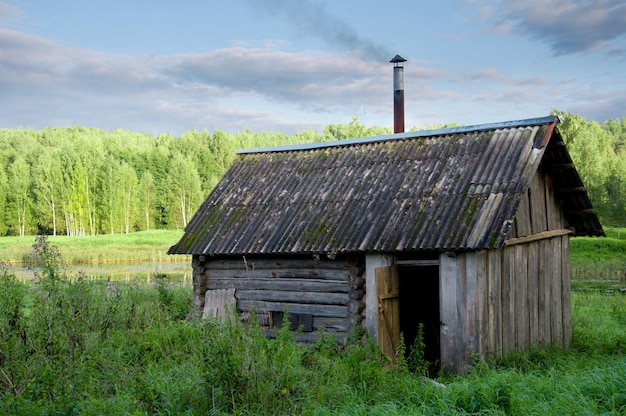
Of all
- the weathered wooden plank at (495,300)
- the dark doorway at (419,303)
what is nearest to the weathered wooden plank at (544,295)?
the weathered wooden plank at (495,300)

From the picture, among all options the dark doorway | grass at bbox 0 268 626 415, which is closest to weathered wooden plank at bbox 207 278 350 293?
the dark doorway

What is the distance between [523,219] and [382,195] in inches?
102

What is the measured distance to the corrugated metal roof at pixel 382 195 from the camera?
1134cm

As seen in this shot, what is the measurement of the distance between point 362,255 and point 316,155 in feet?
12.4

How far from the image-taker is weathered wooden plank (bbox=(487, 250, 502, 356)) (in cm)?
1120

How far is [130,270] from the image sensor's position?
34.8 metres

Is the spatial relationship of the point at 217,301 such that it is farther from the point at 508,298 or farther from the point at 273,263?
the point at 508,298

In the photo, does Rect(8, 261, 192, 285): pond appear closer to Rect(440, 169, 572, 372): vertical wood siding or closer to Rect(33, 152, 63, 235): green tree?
Rect(440, 169, 572, 372): vertical wood siding

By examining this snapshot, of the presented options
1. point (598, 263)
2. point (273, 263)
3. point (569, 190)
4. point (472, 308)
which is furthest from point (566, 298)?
point (598, 263)

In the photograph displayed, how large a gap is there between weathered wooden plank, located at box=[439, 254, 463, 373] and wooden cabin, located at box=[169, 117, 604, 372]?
0.05 feet

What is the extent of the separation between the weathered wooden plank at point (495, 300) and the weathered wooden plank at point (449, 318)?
63 cm

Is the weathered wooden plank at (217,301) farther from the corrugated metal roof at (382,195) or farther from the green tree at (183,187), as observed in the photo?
the green tree at (183,187)

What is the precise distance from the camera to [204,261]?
1411cm

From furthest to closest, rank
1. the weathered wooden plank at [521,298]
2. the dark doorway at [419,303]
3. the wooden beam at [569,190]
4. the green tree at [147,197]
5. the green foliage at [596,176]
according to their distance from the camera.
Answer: the green tree at [147,197] → the green foliage at [596,176] → the dark doorway at [419,303] → the wooden beam at [569,190] → the weathered wooden plank at [521,298]
